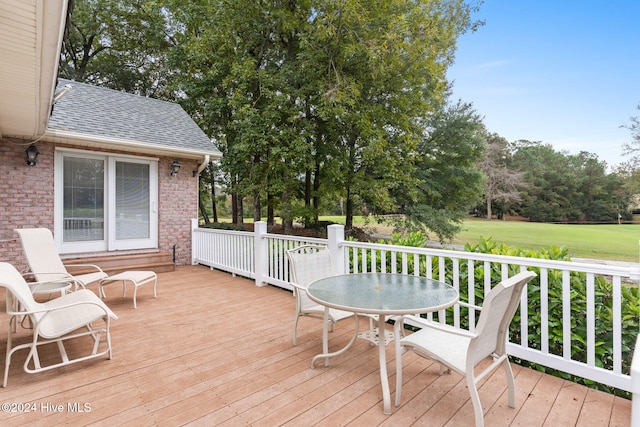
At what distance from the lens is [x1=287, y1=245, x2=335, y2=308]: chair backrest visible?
3.31 metres

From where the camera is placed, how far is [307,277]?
347cm

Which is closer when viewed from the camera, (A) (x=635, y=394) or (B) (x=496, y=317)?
(A) (x=635, y=394)

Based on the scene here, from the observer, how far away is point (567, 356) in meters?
2.54

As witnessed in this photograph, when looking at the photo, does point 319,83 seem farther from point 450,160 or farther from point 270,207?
point 450,160

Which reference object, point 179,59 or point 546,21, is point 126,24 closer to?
point 179,59

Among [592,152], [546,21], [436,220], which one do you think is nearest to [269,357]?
[436,220]

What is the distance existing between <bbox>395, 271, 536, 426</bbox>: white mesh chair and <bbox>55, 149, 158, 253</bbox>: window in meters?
6.74

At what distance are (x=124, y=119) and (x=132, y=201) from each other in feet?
6.54

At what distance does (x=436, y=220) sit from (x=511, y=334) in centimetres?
1099

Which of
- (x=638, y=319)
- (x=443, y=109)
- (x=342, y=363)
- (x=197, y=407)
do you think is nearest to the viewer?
(x=197, y=407)

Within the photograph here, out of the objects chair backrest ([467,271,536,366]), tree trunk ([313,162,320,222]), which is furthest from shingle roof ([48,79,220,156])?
chair backrest ([467,271,536,366])

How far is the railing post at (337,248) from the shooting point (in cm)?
441

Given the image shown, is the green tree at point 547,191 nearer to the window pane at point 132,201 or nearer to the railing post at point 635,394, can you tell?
the window pane at point 132,201

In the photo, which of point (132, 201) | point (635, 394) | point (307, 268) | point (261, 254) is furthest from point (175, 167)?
point (635, 394)
